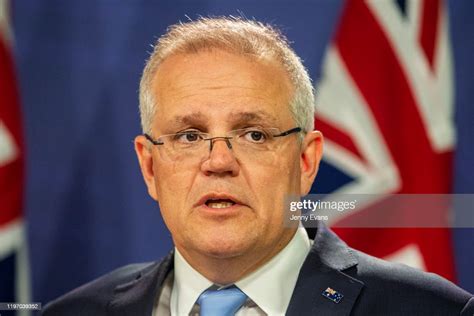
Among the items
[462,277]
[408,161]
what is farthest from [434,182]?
[462,277]

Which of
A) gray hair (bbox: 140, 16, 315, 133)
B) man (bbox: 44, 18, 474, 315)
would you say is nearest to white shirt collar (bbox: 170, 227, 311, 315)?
man (bbox: 44, 18, 474, 315)

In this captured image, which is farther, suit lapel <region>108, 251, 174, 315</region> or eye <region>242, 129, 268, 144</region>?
suit lapel <region>108, 251, 174, 315</region>

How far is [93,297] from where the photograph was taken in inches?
101

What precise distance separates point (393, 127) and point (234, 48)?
113 cm

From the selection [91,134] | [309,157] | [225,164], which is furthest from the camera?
[91,134]

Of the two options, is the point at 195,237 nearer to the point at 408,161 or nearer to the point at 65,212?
the point at 408,161

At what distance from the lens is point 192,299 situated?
230 cm

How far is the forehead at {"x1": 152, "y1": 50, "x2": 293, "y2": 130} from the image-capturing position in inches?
86.3

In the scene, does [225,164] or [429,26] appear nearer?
[225,164]

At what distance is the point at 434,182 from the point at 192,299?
3.99ft

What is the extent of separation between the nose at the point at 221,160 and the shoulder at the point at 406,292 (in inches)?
17.0

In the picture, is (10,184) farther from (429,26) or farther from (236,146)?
(429,26)

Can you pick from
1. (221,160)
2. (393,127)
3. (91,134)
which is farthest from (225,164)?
(91,134)

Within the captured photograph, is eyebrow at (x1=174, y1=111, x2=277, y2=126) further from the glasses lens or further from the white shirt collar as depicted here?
the white shirt collar
